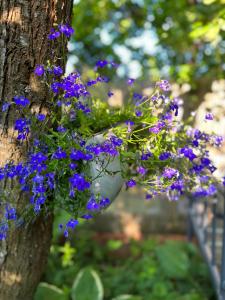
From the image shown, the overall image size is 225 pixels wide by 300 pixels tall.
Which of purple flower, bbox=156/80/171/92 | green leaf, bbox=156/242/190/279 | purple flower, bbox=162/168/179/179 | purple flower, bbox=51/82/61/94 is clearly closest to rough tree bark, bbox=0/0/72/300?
purple flower, bbox=51/82/61/94

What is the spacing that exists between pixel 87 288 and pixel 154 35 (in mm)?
2754

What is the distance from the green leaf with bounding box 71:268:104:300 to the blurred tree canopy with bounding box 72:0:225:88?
2.06m

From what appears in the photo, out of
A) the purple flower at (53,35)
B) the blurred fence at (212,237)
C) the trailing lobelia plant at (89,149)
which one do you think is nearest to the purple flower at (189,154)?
the trailing lobelia plant at (89,149)

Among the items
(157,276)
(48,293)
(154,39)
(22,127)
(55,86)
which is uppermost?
(154,39)

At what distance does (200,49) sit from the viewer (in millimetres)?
4879

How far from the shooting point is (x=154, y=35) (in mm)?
4664

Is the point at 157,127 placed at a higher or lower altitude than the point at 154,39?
lower

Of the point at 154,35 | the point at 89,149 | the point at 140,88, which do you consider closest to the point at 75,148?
the point at 89,149

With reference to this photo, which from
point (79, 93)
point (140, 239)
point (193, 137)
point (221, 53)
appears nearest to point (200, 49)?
point (221, 53)

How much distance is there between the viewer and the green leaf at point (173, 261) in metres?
3.67

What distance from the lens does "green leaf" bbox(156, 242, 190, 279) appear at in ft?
12.0

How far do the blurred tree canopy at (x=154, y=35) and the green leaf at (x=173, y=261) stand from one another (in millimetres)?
1594

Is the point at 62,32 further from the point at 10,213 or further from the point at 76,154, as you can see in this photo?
the point at 10,213

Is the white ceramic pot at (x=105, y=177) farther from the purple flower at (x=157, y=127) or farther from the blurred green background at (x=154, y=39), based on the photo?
the blurred green background at (x=154, y=39)
